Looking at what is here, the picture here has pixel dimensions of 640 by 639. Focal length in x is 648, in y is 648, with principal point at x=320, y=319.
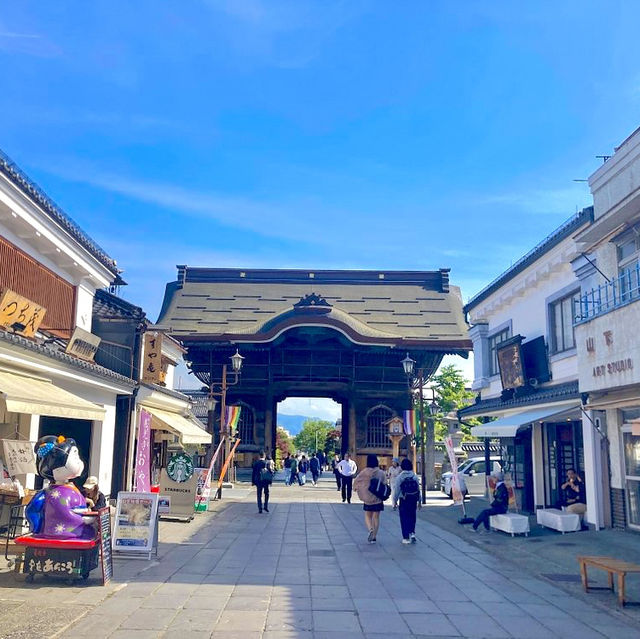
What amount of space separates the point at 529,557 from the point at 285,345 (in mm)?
23299

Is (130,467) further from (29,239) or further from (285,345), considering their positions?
(285,345)

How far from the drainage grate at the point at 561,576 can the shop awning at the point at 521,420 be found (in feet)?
16.5

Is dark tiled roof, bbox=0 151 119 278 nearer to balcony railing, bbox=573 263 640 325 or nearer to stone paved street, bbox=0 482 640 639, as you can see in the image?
stone paved street, bbox=0 482 640 639

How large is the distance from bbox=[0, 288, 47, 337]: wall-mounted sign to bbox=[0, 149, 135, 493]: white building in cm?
2

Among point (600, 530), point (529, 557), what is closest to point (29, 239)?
point (529, 557)

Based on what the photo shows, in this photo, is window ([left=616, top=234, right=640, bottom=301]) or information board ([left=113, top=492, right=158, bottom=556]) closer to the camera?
information board ([left=113, top=492, right=158, bottom=556])

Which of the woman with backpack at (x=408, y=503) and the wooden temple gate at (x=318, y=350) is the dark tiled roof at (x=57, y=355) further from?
the wooden temple gate at (x=318, y=350)

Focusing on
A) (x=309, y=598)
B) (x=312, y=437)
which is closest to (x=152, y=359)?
(x=309, y=598)

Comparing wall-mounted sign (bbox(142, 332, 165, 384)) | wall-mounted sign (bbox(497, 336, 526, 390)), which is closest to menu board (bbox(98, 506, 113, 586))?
wall-mounted sign (bbox(142, 332, 165, 384))

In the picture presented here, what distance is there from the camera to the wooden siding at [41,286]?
12.9m

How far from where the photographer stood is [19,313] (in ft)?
39.5

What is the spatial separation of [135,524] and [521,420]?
9.42m

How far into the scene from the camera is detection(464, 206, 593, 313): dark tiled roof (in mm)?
14531

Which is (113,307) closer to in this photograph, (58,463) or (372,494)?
(372,494)
